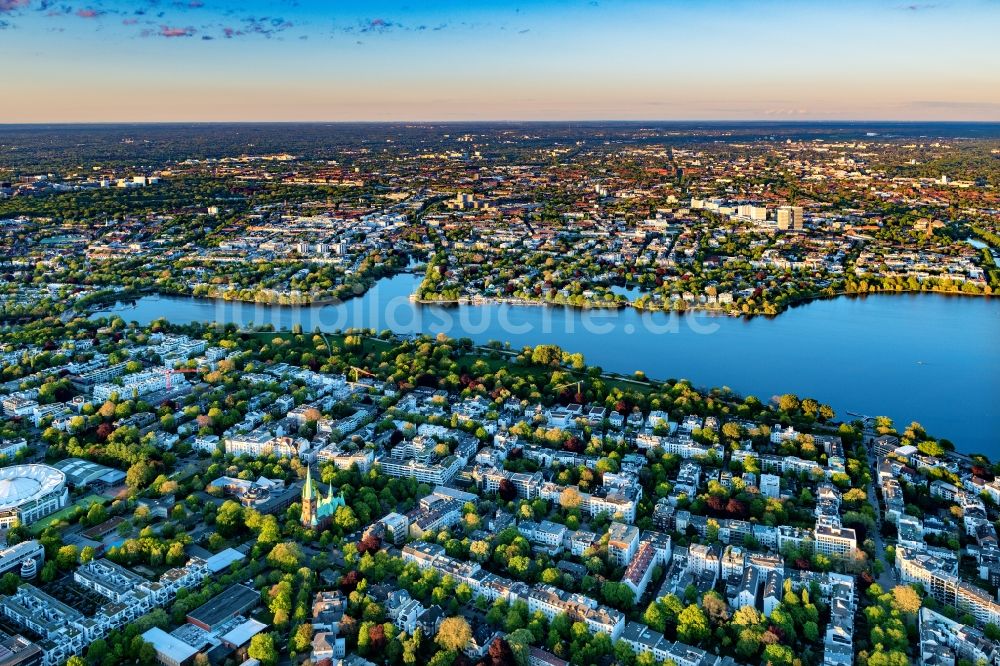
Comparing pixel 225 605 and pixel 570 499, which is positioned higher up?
pixel 570 499

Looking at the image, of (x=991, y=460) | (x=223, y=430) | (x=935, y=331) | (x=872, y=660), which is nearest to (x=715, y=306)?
(x=935, y=331)

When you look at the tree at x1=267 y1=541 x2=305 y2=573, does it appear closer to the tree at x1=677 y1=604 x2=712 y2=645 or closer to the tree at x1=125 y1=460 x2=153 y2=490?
the tree at x1=125 y1=460 x2=153 y2=490

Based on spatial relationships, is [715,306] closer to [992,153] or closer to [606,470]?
[606,470]

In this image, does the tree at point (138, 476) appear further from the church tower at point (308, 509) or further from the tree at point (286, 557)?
the tree at point (286, 557)

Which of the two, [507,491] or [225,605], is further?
[507,491]

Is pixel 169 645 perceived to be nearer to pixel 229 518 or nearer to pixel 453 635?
pixel 229 518

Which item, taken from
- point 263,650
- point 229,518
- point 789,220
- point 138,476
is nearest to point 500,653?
point 263,650
